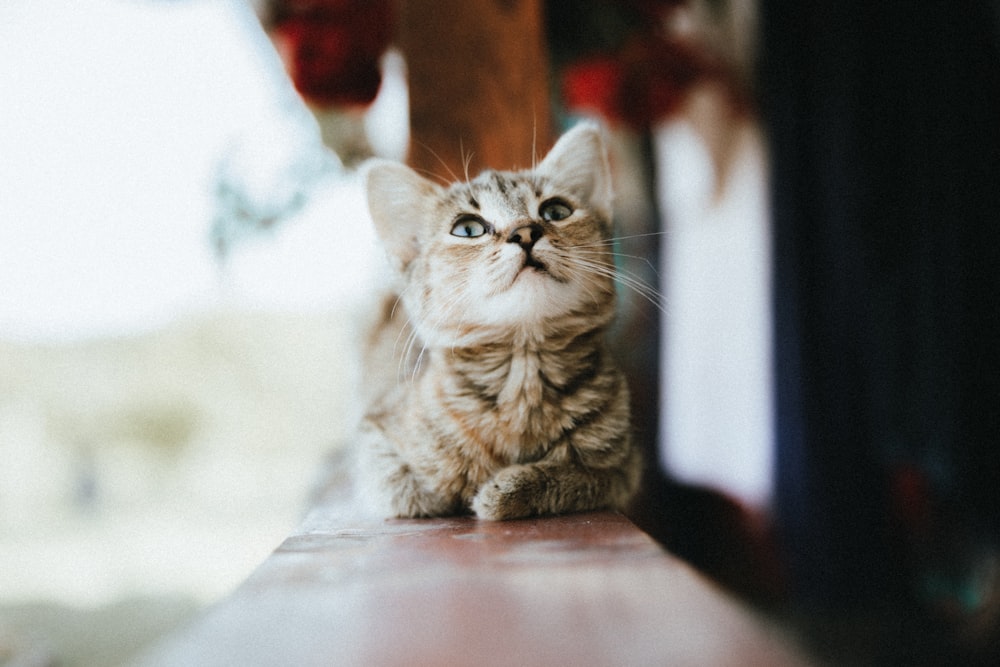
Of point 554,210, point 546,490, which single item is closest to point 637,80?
point 554,210

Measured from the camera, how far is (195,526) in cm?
145

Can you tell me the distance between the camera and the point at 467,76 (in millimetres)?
962

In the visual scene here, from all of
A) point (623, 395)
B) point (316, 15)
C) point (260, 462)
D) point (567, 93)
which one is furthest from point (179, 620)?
point (567, 93)

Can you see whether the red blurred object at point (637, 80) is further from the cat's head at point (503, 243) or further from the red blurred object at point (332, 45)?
the cat's head at point (503, 243)

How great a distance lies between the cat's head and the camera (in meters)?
0.72

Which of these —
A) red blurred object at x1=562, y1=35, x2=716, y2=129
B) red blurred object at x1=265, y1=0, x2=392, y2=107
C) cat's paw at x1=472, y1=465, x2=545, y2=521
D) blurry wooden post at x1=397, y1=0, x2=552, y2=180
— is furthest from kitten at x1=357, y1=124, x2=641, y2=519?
red blurred object at x1=562, y1=35, x2=716, y2=129

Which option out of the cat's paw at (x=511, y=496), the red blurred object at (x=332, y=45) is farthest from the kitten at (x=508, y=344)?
the red blurred object at (x=332, y=45)

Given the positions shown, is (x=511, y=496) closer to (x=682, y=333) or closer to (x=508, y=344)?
(x=508, y=344)

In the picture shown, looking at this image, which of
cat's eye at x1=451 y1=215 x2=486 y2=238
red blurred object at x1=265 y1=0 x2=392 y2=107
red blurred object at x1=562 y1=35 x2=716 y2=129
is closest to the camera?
cat's eye at x1=451 y1=215 x2=486 y2=238

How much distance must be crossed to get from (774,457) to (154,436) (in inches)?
54.3

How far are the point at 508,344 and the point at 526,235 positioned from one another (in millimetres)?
137

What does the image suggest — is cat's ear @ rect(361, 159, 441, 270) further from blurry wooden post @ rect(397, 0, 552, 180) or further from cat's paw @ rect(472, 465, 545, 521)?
cat's paw @ rect(472, 465, 545, 521)

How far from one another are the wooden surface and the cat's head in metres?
0.27

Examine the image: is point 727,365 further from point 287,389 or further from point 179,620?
point 179,620
